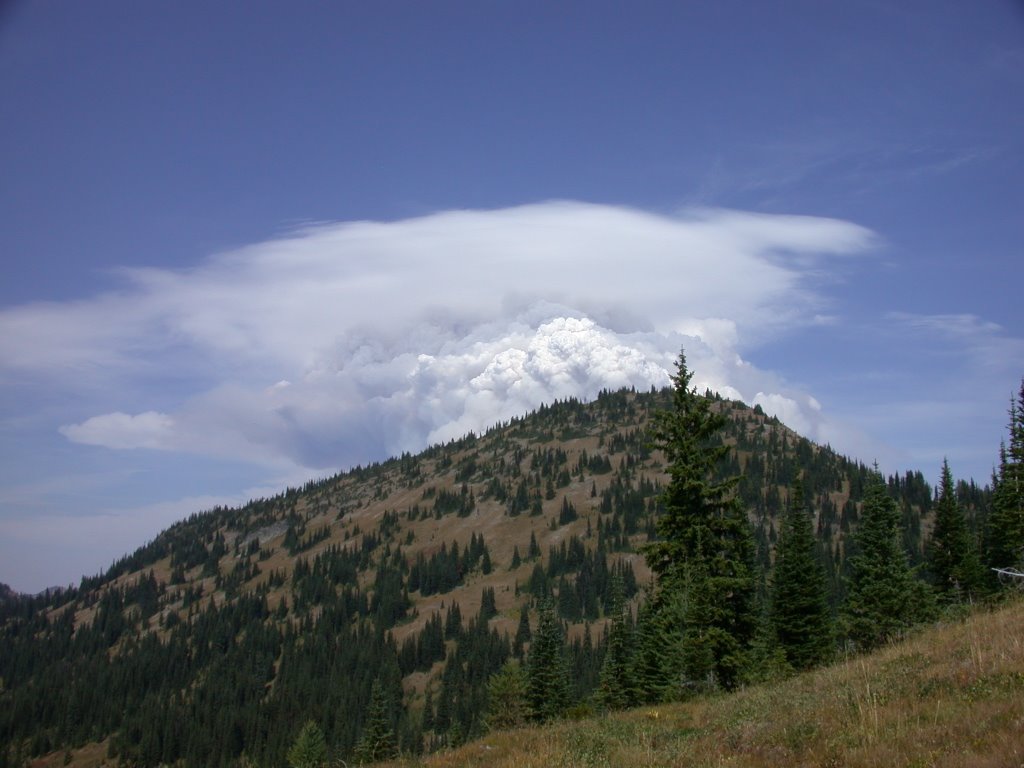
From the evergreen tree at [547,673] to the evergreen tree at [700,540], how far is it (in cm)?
2929

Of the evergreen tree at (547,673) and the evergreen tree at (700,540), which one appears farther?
the evergreen tree at (547,673)

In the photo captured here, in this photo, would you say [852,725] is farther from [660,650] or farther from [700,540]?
[660,650]

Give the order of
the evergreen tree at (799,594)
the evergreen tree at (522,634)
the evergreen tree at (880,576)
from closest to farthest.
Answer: the evergreen tree at (880,576) < the evergreen tree at (799,594) < the evergreen tree at (522,634)

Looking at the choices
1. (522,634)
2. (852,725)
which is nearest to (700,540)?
(852,725)

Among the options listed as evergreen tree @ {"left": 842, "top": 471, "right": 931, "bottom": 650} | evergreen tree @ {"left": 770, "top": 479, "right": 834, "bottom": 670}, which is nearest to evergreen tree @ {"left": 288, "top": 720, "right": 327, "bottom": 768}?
evergreen tree @ {"left": 770, "top": 479, "right": 834, "bottom": 670}

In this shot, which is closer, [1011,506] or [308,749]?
[1011,506]

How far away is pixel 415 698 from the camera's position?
168 metres

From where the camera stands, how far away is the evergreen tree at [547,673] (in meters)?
54.2

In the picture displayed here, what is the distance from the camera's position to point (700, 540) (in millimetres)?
26312

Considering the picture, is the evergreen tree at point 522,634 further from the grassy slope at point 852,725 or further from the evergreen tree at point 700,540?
the grassy slope at point 852,725

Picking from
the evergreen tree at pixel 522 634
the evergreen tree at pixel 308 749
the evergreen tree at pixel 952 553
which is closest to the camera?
the evergreen tree at pixel 952 553

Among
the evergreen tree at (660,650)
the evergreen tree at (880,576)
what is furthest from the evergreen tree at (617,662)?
the evergreen tree at (880,576)

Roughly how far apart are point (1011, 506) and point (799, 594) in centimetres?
2286

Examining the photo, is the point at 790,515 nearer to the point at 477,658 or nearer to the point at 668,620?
the point at 668,620
